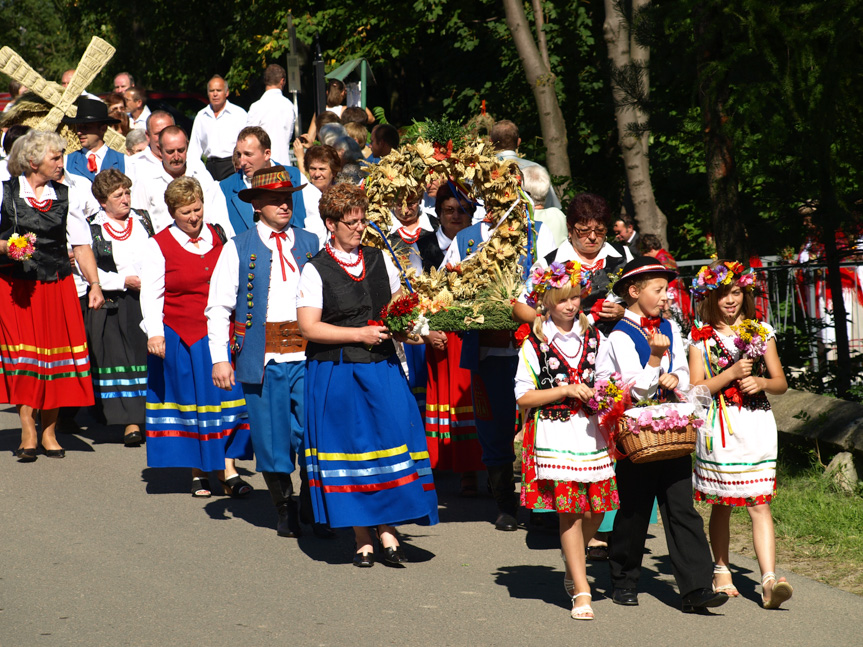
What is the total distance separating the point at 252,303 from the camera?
695cm

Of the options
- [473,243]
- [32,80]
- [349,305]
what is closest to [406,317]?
[349,305]

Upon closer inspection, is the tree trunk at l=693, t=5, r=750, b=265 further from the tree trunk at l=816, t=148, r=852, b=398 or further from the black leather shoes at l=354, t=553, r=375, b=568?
the black leather shoes at l=354, t=553, r=375, b=568

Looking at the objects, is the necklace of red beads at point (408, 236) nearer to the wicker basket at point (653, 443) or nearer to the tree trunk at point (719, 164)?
the tree trunk at point (719, 164)

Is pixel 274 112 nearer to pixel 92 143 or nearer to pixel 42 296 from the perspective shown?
pixel 92 143

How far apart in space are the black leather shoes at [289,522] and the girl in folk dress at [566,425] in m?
1.97

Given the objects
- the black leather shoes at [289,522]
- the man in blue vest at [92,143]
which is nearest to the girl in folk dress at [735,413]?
the black leather shoes at [289,522]

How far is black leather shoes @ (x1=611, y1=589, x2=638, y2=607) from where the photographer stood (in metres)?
5.60

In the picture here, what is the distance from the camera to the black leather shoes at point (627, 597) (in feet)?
18.4

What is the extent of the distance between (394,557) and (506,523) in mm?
1071

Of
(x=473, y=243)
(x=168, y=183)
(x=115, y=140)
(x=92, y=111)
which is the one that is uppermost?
(x=115, y=140)

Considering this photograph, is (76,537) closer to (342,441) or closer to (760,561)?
(342,441)

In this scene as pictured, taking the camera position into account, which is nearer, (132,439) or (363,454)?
(363,454)

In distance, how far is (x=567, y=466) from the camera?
538cm

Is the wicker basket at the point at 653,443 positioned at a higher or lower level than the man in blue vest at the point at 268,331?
lower
